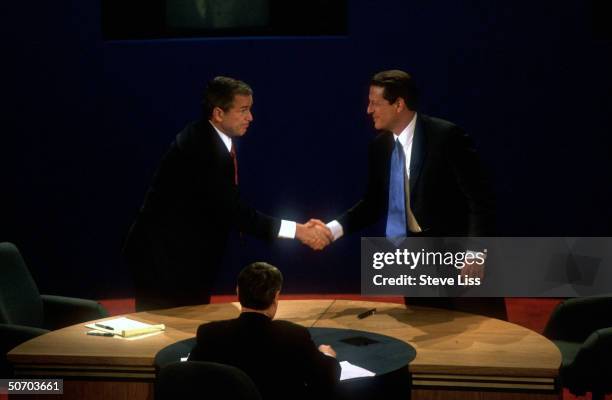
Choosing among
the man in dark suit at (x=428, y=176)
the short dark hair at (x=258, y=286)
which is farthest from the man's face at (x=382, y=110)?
the short dark hair at (x=258, y=286)

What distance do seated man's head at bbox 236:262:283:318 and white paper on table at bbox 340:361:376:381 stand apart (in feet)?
1.05

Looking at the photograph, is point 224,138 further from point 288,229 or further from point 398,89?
point 398,89

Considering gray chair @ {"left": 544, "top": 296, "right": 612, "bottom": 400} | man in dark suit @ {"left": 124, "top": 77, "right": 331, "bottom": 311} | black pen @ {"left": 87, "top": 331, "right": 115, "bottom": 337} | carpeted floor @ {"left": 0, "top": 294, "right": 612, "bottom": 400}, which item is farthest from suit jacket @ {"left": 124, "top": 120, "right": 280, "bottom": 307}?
carpeted floor @ {"left": 0, "top": 294, "right": 612, "bottom": 400}

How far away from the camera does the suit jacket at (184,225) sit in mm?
3826

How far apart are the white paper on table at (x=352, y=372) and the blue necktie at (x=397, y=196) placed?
1177 millimetres

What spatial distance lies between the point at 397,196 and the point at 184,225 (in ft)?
3.08

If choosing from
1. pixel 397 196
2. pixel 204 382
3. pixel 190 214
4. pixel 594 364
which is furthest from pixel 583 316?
pixel 204 382

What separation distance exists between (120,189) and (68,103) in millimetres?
682

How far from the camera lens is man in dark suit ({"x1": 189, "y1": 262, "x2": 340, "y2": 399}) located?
2.42m

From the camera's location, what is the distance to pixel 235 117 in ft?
13.2

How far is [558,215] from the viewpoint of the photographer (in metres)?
6.02

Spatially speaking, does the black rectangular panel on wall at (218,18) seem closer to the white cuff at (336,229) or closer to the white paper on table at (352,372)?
the white cuff at (336,229)

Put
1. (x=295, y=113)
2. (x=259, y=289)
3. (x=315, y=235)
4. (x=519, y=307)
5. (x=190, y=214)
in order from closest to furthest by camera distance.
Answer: (x=259, y=289) < (x=190, y=214) < (x=315, y=235) < (x=519, y=307) < (x=295, y=113)

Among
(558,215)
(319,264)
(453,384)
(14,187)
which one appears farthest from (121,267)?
Answer: (453,384)
